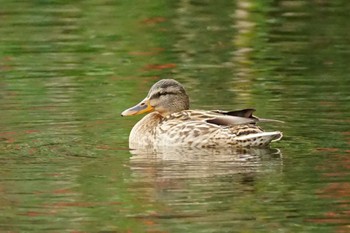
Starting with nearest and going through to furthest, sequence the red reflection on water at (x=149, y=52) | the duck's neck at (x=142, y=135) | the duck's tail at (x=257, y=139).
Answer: the duck's tail at (x=257, y=139)
the duck's neck at (x=142, y=135)
the red reflection on water at (x=149, y=52)

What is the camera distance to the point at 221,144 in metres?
11.5

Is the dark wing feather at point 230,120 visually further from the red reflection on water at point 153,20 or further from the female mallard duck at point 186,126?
the red reflection on water at point 153,20

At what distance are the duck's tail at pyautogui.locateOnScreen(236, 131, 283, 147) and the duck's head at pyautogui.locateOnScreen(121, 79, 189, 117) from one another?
1.12 m

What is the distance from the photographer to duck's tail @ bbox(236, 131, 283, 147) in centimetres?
1118

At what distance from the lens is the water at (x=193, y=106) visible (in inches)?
360

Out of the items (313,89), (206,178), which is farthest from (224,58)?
(206,178)

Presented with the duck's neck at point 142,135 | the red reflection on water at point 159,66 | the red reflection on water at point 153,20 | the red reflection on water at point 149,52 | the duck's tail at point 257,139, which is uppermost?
the duck's tail at point 257,139

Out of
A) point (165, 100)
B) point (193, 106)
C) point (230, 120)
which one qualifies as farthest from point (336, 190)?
point (193, 106)

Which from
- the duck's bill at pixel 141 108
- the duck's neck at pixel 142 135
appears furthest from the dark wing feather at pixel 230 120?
the duck's bill at pixel 141 108

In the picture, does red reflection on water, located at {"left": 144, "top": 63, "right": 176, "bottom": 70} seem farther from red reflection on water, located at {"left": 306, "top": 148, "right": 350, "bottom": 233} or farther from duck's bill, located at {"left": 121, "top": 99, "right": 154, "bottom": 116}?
red reflection on water, located at {"left": 306, "top": 148, "right": 350, "bottom": 233}

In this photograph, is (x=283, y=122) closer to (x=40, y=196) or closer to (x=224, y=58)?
(x=40, y=196)

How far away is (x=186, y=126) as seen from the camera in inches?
459

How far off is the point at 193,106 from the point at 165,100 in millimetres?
1061

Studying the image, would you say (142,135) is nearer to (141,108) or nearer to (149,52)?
(141,108)
